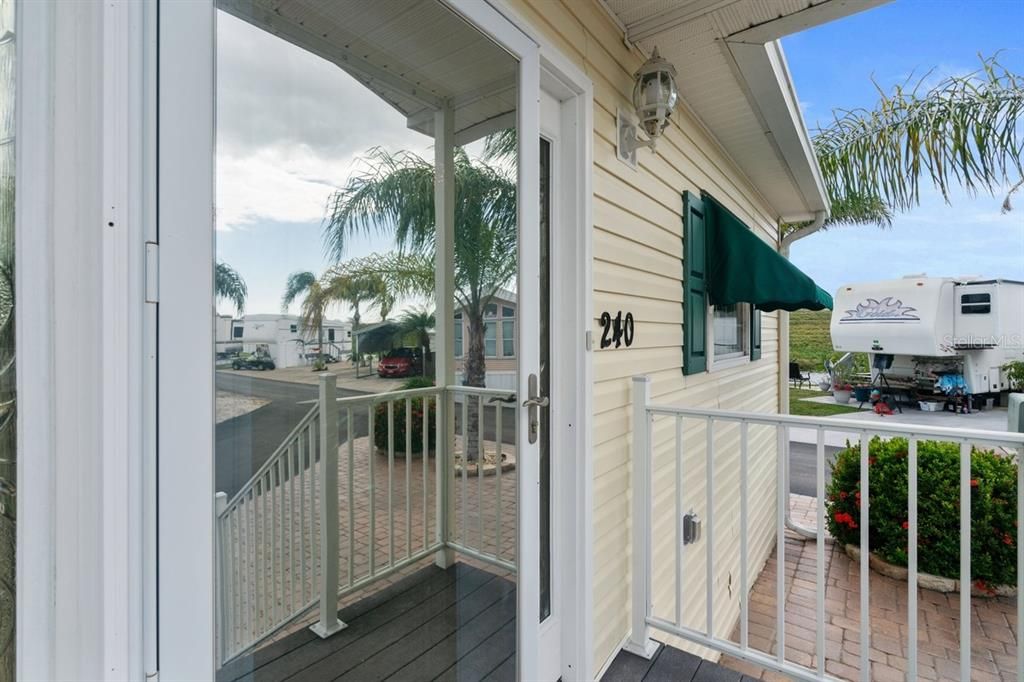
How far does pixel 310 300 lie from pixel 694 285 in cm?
268

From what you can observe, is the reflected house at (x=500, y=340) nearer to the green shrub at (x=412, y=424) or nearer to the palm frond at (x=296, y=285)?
the green shrub at (x=412, y=424)

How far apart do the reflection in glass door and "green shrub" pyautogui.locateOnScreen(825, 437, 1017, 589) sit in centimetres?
383

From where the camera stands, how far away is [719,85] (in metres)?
2.80

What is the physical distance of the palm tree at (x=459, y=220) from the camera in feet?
3.48

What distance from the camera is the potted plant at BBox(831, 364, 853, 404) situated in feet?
44.1

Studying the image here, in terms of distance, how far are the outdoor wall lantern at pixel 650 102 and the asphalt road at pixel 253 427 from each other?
185 cm

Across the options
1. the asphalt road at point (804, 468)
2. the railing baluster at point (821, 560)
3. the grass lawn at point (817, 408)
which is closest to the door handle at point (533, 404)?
the railing baluster at point (821, 560)

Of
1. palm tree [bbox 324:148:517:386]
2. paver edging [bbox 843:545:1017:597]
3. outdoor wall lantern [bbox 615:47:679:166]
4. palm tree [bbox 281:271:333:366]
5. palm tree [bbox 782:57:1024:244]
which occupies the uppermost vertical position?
palm tree [bbox 782:57:1024:244]

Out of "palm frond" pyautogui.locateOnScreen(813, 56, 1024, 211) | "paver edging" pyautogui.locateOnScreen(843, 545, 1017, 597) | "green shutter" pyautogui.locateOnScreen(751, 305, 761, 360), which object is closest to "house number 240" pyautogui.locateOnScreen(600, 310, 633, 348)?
"green shutter" pyautogui.locateOnScreen(751, 305, 761, 360)

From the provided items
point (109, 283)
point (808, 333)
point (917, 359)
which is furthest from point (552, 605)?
point (808, 333)

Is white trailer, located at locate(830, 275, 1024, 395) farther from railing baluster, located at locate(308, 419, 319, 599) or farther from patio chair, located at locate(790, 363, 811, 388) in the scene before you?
railing baluster, located at locate(308, 419, 319, 599)

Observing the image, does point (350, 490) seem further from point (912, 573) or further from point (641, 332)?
point (912, 573)

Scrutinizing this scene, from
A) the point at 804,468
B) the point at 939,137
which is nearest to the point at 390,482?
the point at 939,137

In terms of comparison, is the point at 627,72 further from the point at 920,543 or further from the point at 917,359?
the point at 917,359
